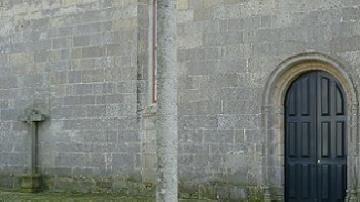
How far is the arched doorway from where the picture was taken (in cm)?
1015

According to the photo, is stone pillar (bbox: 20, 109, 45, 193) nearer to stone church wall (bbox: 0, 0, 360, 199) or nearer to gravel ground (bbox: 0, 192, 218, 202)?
stone church wall (bbox: 0, 0, 360, 199)

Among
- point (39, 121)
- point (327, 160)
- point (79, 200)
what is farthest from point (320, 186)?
point (39, 121)

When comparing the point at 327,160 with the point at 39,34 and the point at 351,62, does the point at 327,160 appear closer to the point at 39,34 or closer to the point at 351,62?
the point at 351,62

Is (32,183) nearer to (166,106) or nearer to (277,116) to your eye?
(277,116)

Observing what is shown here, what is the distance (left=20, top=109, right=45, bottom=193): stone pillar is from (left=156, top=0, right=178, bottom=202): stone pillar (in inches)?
349

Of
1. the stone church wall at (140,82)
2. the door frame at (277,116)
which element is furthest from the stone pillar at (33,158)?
the door frame at (277,116)

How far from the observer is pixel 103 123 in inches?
502

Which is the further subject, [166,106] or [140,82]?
[140,82]

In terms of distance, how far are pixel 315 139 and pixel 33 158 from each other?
6.16 metres

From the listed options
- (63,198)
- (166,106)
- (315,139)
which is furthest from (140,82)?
(166,106)

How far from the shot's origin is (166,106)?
205 inches

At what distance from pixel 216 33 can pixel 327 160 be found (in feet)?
8.98

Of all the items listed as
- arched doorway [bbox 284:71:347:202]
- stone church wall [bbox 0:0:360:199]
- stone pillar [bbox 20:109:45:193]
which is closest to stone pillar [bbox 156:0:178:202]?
stone church wall [bbox 0:0:360:199]

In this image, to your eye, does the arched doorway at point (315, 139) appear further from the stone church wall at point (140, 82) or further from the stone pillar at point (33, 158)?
the stone pillar at point (33, 158)
